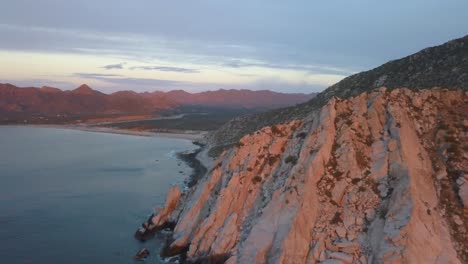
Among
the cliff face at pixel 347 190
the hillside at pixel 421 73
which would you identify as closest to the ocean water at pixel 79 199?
the cliff face at pixel 347 190

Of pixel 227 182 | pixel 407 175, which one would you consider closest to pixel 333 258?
pixel 407 175

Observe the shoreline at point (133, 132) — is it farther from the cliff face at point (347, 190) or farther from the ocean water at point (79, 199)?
the cliff face at point (347, 190)

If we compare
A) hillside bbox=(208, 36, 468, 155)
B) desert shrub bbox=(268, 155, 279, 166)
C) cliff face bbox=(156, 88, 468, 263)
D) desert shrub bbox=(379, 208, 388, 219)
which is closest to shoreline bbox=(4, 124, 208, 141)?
hillside bbox=(208, 36, 468, 155)

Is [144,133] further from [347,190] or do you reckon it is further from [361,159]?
[347,190]

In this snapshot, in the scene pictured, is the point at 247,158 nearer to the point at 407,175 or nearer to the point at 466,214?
the point at 407,175

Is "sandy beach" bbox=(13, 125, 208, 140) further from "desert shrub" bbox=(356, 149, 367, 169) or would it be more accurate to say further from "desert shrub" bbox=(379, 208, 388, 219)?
"desert shrub" bbox=(379, 208, 388, 219)

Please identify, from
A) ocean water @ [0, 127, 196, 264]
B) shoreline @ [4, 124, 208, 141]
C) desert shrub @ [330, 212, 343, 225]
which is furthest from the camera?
shoreline @ [4, 124, 208, 141]

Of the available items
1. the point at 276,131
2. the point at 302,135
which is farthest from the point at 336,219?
the point at 276,131
